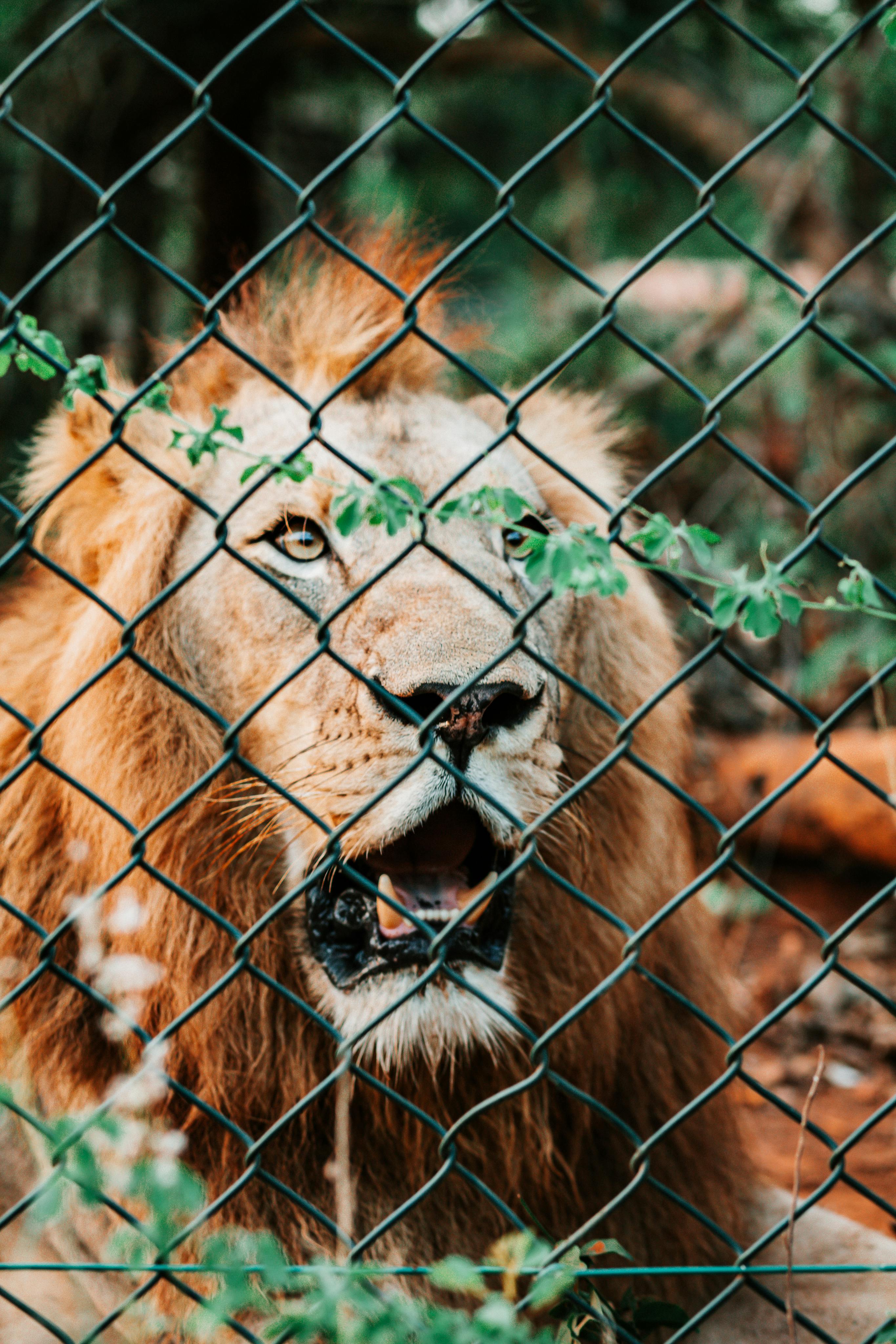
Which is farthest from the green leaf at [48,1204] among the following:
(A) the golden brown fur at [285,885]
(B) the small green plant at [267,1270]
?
(A) the golden brown fur at [285,885]

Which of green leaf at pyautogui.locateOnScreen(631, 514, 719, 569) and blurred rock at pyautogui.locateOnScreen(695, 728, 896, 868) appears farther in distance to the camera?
blurred rock at pyautogui.locateOnScreen(695, 728, 896, 868)

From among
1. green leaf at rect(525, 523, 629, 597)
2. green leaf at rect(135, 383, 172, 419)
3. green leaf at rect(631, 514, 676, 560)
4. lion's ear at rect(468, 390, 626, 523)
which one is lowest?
green leaf at rect(135, 383, 172, 419)

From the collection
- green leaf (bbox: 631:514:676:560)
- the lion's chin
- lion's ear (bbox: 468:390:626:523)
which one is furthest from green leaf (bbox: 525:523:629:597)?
lion's ear (bbox: 468:390:626:523)

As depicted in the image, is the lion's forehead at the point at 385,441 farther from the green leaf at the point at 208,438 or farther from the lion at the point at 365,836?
the green leaf at the point at 208,438

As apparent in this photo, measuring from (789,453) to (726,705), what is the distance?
1748mm

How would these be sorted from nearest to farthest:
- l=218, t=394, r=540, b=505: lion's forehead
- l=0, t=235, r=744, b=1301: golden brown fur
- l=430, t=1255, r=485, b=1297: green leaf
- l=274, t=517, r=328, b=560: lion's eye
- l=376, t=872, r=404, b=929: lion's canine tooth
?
l=430, t=1255, r=485, b=1297: green leaf < l=376, t=872, r=404, b=929: lion's canine tooth < l=0, t=235, r=744, b=1301: golden brown fur < l=274, t=517, r=328, b=560: lion's eye < l=218, t=394, r=540, b=505: lion's forehead

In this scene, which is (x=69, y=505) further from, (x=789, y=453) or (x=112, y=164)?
(x=789, y=453)

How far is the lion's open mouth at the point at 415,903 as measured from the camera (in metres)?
2.14

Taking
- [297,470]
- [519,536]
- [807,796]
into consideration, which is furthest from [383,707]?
[807,796]

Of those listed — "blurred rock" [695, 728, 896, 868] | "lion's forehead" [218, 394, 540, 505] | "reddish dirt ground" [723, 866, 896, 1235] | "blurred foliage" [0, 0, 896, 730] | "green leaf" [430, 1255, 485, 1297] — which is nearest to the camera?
"green leaf" [430, 1255, 485, 1297]

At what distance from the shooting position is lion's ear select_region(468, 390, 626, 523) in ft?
9.30

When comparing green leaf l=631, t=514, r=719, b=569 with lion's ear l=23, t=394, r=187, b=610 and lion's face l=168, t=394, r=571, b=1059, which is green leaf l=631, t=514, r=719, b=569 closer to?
lion's face l=168, t=394, r=571, b=1059

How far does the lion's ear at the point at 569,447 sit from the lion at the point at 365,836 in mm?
47

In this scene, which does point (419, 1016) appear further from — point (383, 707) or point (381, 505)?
point (381, 505)
